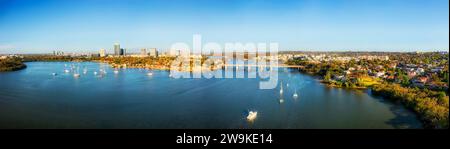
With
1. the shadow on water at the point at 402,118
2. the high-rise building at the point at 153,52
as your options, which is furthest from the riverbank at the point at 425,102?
the high-rise building at the point at 153,52

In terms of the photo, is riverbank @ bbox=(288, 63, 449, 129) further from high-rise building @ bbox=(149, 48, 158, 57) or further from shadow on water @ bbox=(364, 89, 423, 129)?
high-rise building @ bbox=(149, 48, 158, 57)

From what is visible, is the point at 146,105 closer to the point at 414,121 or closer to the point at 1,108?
the point at 1,108

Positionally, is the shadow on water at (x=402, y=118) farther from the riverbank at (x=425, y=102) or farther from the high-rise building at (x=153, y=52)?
the high-rise building at (x=153, y=52)

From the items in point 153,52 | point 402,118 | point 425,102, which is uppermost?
point 153,52

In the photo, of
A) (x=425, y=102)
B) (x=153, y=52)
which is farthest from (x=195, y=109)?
(x=153, y=52)

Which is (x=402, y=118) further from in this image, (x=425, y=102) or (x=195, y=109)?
(x=195, y=109)

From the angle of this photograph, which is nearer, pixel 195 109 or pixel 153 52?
pixel 195 109

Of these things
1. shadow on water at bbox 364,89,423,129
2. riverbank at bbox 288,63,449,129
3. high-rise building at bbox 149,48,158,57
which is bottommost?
shadow on water at bbox 364,89,423,129

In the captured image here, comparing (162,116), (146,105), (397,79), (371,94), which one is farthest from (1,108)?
(397,79)

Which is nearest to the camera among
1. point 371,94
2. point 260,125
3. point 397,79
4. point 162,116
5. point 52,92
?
point 260,125

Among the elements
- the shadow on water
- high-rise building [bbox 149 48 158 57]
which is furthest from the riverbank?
high-rise building [bbox 149 48 158 57]
